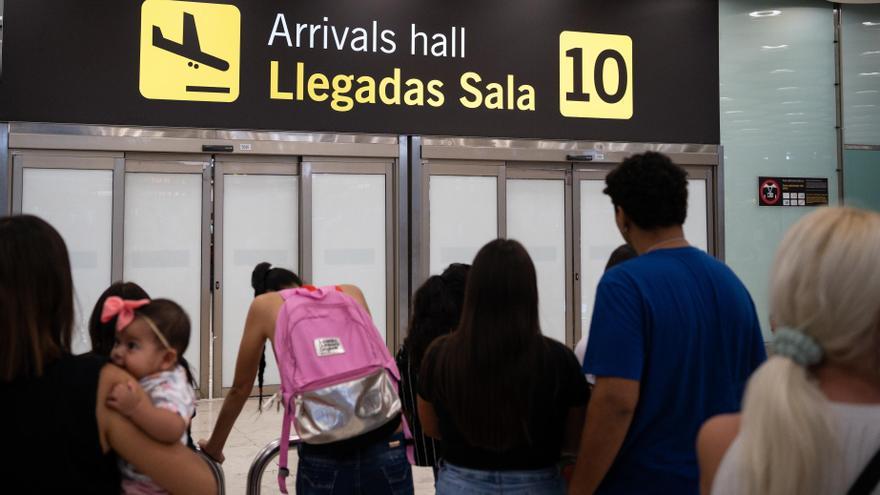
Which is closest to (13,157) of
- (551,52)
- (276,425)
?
(276,425)

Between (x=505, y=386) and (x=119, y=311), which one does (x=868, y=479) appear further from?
(x=119, y=311)

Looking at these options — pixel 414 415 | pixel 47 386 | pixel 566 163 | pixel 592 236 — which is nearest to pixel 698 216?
pixel 592 236

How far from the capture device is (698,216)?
9.11 meters

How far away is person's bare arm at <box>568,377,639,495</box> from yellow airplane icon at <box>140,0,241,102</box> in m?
6.39

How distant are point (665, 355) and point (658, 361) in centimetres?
2

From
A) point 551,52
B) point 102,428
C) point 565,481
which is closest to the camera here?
point 102,428

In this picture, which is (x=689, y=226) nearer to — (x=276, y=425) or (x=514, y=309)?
(x=276, y=425)

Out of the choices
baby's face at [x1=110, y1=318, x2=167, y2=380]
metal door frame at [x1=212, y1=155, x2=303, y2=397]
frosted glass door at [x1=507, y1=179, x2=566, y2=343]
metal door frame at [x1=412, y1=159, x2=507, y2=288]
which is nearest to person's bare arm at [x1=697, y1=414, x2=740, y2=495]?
baby's face at [x1=110, y1=318, x2=167, y2=380]

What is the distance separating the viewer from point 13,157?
23.0 ft

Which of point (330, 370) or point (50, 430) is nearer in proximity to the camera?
point (50, 430)

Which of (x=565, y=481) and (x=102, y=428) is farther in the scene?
(x=565, y=481)

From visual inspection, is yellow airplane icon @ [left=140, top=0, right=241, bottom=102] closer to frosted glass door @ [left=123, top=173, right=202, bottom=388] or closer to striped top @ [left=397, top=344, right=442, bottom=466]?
frosted glass door @ [left=123, top=173, right=202, bottom=388]

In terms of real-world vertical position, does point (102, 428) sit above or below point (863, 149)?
below

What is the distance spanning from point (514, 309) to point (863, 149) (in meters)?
9.03
